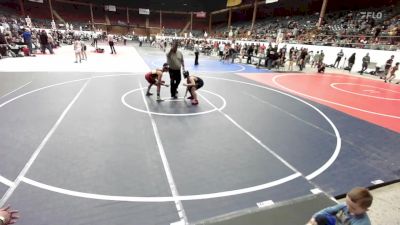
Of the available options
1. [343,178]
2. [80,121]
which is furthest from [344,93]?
[80,121]

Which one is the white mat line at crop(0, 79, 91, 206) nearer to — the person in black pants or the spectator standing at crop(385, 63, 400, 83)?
the person in black pants

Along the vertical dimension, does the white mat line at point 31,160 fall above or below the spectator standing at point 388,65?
below

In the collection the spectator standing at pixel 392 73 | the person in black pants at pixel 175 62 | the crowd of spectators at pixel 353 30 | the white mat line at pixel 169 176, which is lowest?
the white mat line at pixel 169 176

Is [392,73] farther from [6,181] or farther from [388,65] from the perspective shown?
[6,181]

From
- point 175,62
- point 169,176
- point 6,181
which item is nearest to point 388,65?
point 175,62

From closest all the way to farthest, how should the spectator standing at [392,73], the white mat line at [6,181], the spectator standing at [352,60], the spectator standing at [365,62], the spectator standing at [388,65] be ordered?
the white mat line at [6,181] → the spectator standing at [392,73] → the spectator standing at [388,65] → the spectator standing at [365,62] → the spectator standing at [352,60]

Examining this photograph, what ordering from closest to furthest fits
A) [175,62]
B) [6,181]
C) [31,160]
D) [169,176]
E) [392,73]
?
[6,181] → [169,176] → [31,160] → [175,62] → [392,73]

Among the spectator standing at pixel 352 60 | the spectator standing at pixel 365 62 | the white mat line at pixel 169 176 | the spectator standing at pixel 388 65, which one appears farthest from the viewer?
the spectator standing at pixel 352 60

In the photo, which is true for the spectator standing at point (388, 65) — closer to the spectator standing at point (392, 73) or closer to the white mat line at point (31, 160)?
the spectator standing at point (392, 73)

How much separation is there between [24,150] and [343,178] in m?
4.98

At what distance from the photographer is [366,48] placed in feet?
58.1

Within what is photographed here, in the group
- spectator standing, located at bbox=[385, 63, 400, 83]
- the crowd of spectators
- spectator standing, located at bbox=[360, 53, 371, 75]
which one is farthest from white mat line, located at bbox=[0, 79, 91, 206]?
the crowd of spectators

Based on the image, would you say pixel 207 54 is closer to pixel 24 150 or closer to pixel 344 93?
pixel 344 93

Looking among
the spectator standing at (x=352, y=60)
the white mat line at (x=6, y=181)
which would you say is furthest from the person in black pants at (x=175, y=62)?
the spectator standing at (x=352, y=60)
